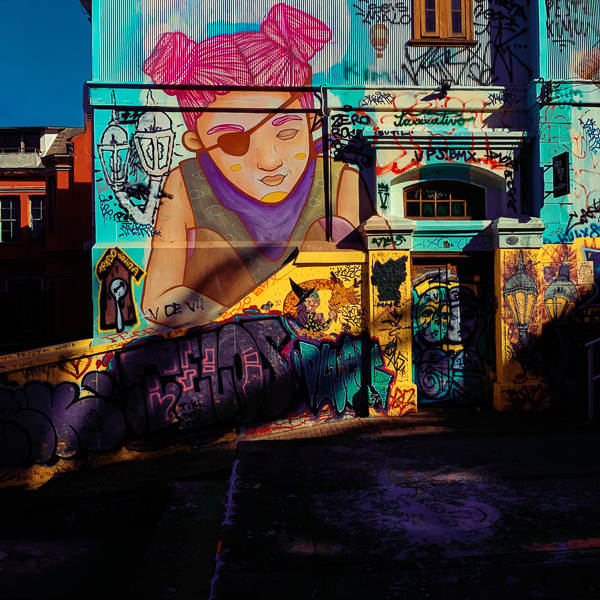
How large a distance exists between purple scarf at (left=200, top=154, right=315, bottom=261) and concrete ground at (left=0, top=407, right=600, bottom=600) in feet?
13.0

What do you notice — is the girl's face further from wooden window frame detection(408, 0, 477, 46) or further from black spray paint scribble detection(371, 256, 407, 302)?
wooden window frame detection(408, 0, 477, 46)

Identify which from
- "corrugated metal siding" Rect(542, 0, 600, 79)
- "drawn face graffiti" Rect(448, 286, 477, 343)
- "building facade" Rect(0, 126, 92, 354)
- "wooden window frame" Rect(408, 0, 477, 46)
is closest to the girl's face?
"wooden window frame" Rect(408, 0, 477, 46)

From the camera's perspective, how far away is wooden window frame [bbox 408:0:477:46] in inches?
357

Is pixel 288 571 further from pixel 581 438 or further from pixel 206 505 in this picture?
pixel 581 438

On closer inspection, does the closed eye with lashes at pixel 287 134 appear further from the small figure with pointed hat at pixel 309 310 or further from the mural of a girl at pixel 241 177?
the small figure with pointed hat at pixel 309 310

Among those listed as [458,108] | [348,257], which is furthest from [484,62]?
[348,257]

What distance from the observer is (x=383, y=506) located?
153 inches

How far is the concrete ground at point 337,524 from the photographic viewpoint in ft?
9.73

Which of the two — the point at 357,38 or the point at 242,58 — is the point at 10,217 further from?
the point at 357,38

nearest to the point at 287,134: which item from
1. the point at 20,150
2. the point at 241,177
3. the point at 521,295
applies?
the point at 241,177

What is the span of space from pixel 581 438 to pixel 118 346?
644cm

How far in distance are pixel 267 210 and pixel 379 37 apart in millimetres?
3838

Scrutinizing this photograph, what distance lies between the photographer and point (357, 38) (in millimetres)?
9070

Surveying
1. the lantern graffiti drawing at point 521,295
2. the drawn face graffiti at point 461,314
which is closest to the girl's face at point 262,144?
the drawn face graffiti at point 461,314
